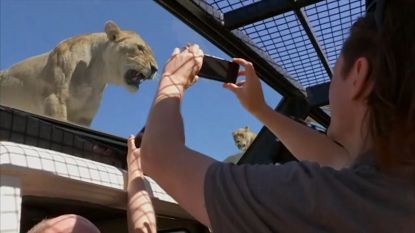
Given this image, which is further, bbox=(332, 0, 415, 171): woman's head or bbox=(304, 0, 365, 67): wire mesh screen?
bbox=(304, 0, 365, 67): wire mesh screen

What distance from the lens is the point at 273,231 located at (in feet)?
2.63

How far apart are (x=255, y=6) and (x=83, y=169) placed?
1344 millimetres

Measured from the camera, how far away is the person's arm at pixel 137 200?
1.25 metres

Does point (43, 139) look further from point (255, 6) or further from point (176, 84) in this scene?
point (255, 6)

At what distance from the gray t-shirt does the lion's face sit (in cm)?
548

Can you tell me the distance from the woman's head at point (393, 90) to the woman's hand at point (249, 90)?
0.45m

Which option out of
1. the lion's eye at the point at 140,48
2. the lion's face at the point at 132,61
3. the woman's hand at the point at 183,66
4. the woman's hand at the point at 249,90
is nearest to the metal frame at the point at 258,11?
the woman's hand at the point at 249,90

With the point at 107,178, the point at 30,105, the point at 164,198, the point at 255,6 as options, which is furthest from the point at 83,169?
the point at 30,105

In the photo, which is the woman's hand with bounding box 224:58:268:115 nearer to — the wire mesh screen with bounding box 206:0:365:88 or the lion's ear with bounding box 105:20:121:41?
the wire mesh screen with bounding box 206:0:365:88

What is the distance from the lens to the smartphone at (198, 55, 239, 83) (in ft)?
3.76

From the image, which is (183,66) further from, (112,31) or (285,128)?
(112,31)

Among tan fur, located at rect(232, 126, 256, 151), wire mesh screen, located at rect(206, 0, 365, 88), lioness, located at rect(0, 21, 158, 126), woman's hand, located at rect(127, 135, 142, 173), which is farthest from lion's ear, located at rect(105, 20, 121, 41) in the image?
woman's hand, located at rect(127, 135, 142, 173)

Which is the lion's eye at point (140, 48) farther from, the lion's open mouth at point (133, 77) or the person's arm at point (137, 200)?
the person's arm at point (137, 200)

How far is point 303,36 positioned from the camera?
2.70 meters
